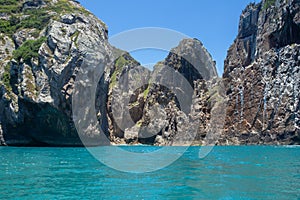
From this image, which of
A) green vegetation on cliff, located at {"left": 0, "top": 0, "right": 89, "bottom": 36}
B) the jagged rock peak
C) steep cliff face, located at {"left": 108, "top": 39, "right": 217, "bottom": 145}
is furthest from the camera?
the jagged rock peak

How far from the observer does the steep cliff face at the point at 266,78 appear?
340ft

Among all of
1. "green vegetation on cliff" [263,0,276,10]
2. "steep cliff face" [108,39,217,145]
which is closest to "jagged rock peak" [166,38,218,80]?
"steep cliff face" [108,39,217,145]

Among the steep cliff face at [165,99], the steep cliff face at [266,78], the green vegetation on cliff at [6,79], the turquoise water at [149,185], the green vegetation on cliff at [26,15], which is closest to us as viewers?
the turquoise water at [149,185]

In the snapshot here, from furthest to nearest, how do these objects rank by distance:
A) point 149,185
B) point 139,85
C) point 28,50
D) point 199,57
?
1. point 139,85
2. point 199,57
3. point 28,50
4. point 149,185

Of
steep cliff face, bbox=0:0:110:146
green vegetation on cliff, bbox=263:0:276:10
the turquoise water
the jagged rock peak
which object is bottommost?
the turquoise water

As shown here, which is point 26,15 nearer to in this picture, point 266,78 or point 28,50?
point 28,50

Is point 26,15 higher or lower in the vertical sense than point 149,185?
higher

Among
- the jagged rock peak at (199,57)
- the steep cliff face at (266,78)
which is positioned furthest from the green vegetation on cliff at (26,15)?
the steep cliff face at (266,78)

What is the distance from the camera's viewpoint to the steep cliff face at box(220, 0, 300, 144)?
340 ft

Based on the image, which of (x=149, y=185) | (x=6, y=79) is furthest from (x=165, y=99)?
(x=149, y=185)

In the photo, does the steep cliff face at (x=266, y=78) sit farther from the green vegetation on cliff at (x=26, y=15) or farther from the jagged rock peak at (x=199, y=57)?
the green vegetation on cliff at (x=26, y=15)

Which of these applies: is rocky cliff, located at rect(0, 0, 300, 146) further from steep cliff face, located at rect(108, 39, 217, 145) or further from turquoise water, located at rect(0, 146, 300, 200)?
turquoise water, located at rect(0, 146, 300, 200)

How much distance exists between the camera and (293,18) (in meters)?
106

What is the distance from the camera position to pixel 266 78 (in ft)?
378
